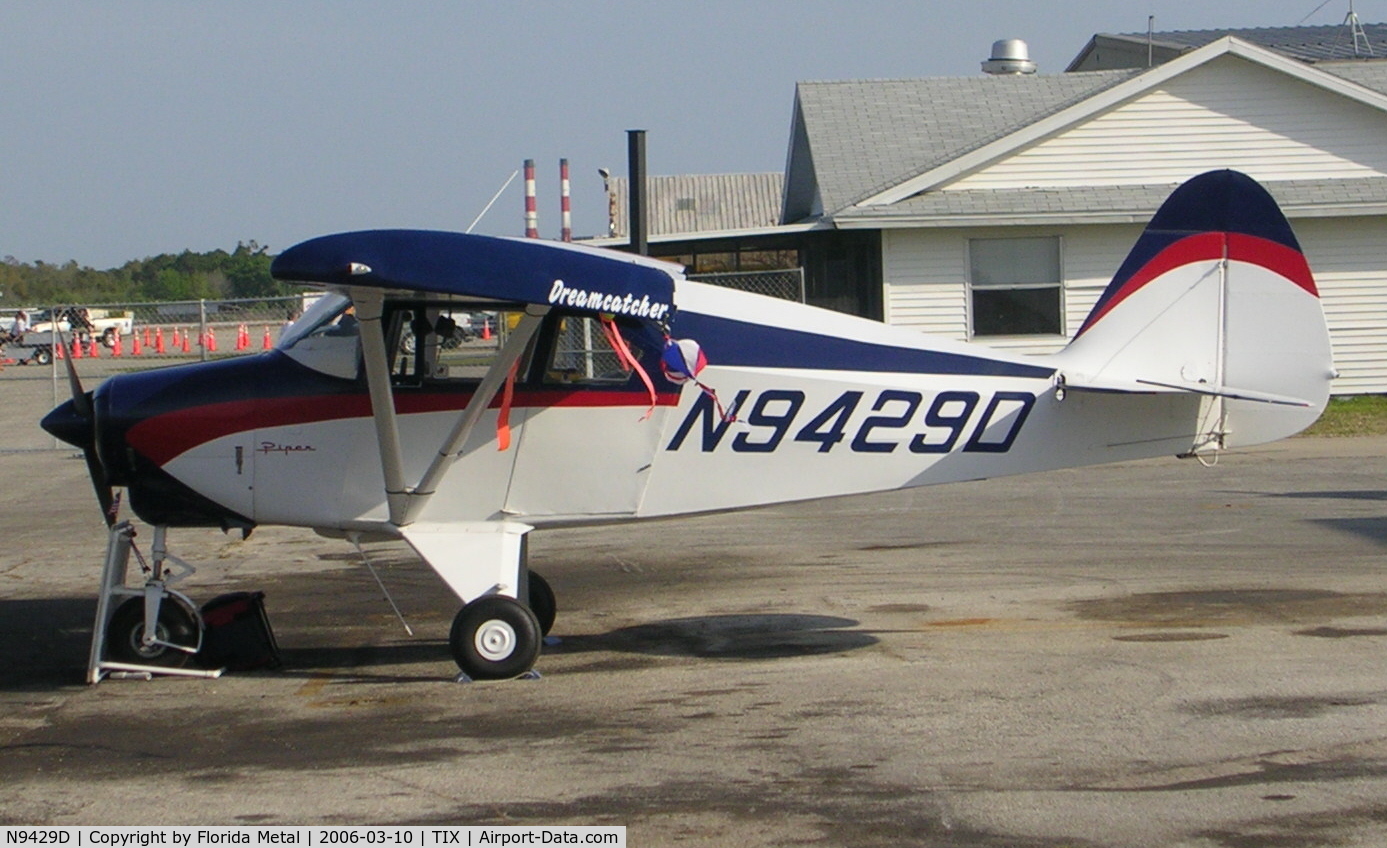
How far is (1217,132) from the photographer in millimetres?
21422

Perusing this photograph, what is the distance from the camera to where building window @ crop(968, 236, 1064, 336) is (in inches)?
822

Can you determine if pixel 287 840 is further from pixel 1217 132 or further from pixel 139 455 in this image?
pixel 1217 132

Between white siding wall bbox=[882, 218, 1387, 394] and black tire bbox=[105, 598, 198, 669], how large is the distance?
14.3 metres

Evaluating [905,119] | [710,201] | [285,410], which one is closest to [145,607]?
[285,410]

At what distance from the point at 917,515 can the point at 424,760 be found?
25.8 feet

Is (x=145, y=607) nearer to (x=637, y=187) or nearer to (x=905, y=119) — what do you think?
(x=637, y=187)

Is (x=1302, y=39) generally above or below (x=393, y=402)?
above

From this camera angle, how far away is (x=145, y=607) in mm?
7824

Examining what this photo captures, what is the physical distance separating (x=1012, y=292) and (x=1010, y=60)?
10220 mm

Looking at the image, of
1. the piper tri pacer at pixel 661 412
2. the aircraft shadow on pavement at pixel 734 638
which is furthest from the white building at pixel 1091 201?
the piper tri pacer at pixel 661 412

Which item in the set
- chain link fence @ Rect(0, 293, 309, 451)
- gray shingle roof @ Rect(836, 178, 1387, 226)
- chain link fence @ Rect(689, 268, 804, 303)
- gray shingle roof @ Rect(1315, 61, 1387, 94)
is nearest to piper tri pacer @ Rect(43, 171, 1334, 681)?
chain link fence @ Rect(0, 293, 309, 451)

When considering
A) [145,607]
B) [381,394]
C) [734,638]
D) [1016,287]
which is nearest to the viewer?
[381,394]

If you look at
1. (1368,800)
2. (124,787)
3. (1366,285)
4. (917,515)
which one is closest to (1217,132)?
(1366,285)
